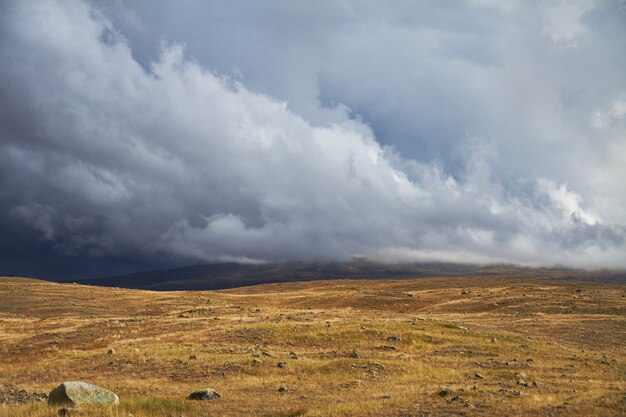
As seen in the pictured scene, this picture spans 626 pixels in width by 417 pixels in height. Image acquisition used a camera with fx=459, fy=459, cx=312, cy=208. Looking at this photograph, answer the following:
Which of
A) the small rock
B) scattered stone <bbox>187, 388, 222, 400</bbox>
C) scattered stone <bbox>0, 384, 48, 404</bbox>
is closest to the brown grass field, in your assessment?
the small rock

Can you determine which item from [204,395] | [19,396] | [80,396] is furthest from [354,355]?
[19,396]

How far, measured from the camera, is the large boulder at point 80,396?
A: 18.2 metres

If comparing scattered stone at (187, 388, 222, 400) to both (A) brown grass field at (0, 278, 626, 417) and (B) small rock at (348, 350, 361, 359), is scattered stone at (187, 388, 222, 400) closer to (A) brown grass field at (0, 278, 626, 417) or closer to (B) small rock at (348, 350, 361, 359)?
(A) brown grass field at (0, 278, 626, 417)

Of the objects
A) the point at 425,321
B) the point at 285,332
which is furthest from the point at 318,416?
the point at 425,321

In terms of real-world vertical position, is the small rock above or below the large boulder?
below

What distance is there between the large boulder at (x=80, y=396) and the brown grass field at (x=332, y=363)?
55cm

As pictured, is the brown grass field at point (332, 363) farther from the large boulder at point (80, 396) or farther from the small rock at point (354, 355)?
the large boulder at point (80, 396)

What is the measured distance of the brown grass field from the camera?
62.0ft

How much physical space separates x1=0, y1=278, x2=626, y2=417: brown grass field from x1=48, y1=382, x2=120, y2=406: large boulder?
0.55 m

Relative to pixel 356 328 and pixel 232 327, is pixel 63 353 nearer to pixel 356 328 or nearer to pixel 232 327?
pixel 232 327

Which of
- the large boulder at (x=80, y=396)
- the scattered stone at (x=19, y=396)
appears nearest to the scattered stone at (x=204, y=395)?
the large boulder at (x=80, y=396)

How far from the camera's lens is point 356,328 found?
1682 inches

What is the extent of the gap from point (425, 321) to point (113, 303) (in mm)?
59960

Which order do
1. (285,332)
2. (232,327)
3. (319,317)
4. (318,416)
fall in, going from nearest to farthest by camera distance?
1. (318,416)
2. (285,332)
3. (232,327)
4. (319,317)
